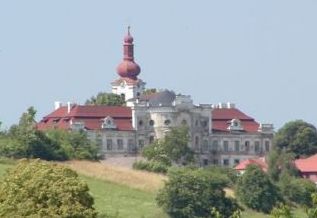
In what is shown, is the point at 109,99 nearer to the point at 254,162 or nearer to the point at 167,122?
the point at 167,122

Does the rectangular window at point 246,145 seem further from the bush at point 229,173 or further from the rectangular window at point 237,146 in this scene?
the bush at point 229,173

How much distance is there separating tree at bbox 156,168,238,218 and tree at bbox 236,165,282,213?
12.1 ft

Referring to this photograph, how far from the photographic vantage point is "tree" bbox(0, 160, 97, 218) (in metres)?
58.7

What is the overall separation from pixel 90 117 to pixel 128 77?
14.4 meters

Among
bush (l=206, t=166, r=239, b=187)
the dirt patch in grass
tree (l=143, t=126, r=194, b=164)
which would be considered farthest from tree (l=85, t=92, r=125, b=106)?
the dirt patch in grass

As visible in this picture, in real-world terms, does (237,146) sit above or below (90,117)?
below

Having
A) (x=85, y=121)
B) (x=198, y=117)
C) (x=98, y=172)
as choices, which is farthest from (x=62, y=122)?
(x=98, y=172)

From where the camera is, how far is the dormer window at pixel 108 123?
5295 inches

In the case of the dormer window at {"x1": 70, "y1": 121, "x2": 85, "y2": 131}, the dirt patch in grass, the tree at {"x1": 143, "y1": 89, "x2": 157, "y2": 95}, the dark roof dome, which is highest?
the dark roof dome

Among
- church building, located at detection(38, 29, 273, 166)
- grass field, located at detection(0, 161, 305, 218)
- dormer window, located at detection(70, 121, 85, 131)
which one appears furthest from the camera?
church building, located at detection(38, 29, 273, 166)

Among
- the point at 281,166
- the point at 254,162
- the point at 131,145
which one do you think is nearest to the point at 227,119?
the point at 131,145

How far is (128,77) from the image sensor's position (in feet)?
488

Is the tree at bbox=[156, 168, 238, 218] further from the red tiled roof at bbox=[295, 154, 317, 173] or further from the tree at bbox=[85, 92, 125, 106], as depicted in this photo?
the tree at bbox=[85, 92, 125, 106]

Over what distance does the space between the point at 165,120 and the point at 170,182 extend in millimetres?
41718
